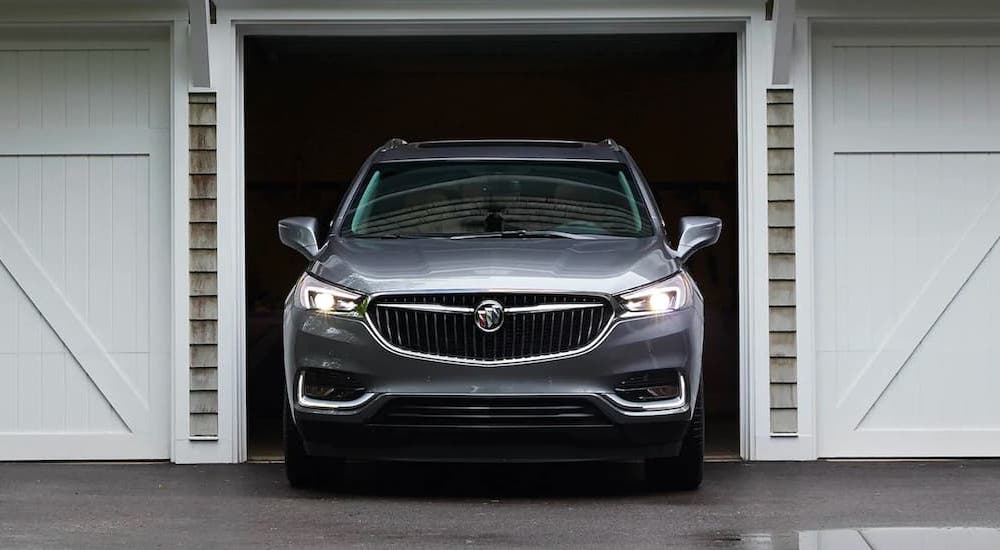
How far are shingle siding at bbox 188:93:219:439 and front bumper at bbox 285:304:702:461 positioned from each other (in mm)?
2200

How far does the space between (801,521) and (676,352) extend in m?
0.95

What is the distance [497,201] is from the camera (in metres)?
8.04

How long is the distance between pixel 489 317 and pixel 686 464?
4.47ft

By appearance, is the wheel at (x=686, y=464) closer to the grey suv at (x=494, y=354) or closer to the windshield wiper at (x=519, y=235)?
the grey suv at (x=494, y=354)

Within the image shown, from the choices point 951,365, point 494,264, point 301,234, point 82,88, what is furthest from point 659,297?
point 82,88

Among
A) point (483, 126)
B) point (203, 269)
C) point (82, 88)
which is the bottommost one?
point (203, 269)

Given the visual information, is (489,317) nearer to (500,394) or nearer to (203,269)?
(500,394)

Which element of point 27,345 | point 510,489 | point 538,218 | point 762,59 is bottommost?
point 510,489

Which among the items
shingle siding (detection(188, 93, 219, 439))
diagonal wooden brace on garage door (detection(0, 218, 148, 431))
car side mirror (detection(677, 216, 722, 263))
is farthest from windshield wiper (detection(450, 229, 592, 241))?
diagonal wooden brace on garage door (detection(0, 218, 148, 431))

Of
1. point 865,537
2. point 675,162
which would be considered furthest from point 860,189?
point 675,162

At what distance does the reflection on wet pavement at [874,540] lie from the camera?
229 inches

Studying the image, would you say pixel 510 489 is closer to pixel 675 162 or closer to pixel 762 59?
pixel 762 59

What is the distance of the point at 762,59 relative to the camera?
9305mm

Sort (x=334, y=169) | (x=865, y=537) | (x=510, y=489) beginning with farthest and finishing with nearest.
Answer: (x=334, y=169), (x=510, y=489), (x=865, y=537)
